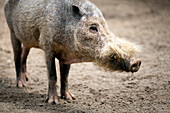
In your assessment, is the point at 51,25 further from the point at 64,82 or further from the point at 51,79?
the point at 64,82

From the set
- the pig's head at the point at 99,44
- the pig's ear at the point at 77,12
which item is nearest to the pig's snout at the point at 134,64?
the pig's head at the point at 99,44

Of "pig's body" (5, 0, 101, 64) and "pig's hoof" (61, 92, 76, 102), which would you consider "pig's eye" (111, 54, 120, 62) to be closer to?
"pig's body" (5, 0, 101, 64)

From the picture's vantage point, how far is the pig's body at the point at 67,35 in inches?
151

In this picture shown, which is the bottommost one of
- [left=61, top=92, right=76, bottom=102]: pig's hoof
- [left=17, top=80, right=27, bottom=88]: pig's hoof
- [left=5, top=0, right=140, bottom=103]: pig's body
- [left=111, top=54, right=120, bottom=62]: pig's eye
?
[left=61, top=92, right=76, bottom=102]: pig's hoof

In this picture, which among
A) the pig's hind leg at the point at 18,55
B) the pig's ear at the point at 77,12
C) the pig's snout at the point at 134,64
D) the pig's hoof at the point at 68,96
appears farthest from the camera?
the pig's hind leg at the point at 18,55

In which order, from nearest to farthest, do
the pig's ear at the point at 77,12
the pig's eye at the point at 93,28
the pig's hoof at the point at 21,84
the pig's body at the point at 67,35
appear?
1. the pig's body at the point at 67,35
2. the pig's eye at the point at 93,28
3. the pig's ear at the point at 77,12
4. the pig's hoof at the point at 21,84

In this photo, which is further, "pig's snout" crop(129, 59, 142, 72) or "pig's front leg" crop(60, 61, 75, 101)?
"pig's front leg" crop(60, 61, 75, 101)

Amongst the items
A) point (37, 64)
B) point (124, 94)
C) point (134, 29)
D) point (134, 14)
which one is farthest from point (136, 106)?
point (134, 14)

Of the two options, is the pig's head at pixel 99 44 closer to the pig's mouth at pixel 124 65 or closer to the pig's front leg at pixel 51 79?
the pig's mouth at pixel 124 65

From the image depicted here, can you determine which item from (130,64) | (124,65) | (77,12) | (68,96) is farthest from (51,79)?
(130,64)

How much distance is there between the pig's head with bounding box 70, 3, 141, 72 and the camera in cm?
373

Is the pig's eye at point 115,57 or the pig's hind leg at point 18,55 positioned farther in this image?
the pig's hind leg at point 18,55

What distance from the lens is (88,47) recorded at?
13.2 ft

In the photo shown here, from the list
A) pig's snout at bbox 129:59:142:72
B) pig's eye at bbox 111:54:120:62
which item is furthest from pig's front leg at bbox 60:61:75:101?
pig's snout at bbox 129:59:142:72
